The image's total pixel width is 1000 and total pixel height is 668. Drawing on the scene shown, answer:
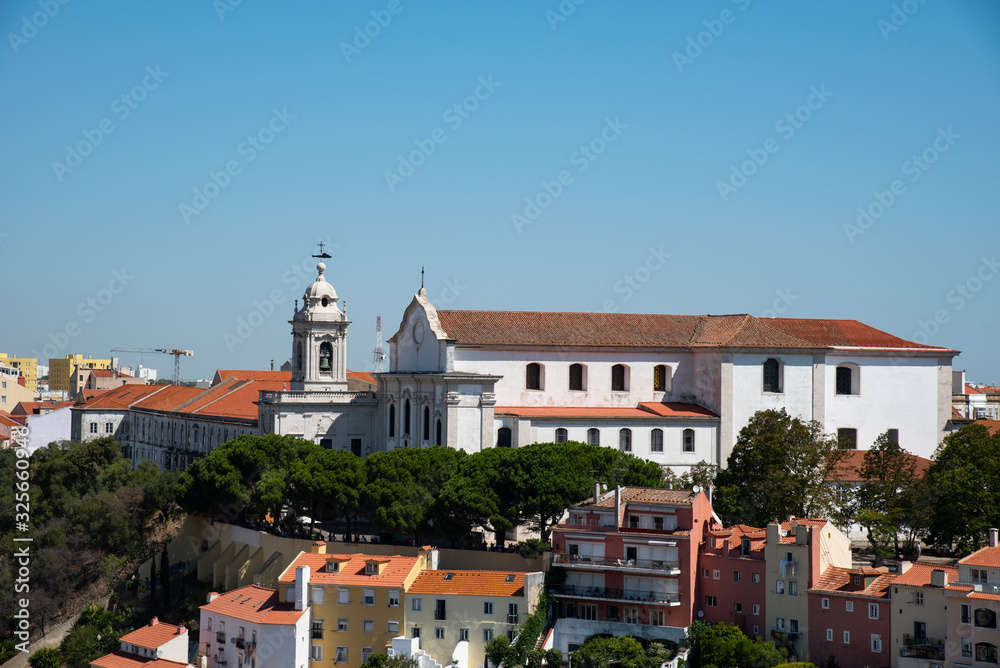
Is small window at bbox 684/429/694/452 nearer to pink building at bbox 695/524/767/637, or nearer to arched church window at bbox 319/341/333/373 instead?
pink building at bbox 695/524/767/637

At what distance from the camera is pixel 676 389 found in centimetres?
6344

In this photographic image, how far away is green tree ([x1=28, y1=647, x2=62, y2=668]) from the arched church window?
58.2 feet

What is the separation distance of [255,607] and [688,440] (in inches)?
842

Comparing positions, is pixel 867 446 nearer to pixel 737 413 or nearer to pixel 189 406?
pixel 737 413

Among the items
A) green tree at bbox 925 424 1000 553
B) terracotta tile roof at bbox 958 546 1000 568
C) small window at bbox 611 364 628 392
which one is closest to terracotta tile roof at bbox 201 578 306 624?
small window at bbox 611 364 628 392

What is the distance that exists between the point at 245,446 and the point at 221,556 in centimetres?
469

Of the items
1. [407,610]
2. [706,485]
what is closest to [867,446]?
[706,485]

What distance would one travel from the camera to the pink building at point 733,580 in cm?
4441

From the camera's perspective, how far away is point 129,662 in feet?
161

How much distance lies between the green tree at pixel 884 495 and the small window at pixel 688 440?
7.80 m

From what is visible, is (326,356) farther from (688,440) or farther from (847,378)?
(847,378)

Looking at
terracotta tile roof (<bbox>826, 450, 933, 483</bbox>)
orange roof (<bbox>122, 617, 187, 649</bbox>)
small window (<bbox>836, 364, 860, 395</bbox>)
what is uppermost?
small window (<bbox>836, 364, 860, 395</bbox>)

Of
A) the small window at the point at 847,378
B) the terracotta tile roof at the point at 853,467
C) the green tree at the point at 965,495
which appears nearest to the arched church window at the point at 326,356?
the small window at the point at 847,378

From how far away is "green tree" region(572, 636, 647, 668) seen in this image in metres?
43.2
